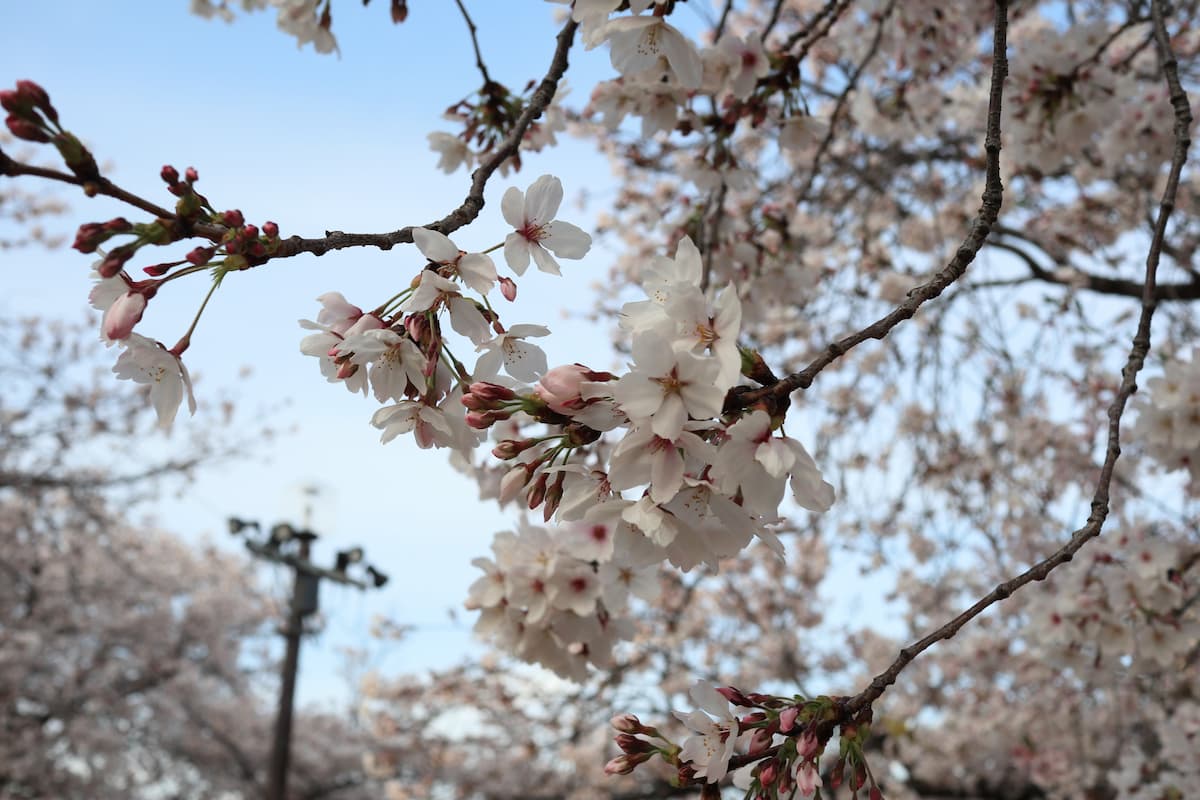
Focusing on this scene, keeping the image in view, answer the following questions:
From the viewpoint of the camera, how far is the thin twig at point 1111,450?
3.30ft

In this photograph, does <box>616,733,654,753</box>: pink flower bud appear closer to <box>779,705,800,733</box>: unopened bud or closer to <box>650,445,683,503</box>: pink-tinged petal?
<box>779,705,800,733</box>: unopened bud

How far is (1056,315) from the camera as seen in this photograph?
3.94m

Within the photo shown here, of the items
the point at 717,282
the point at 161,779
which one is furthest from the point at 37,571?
the point at 717,282

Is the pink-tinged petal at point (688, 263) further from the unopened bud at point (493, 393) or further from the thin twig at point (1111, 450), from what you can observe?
the thin twig at point (1111, 450)

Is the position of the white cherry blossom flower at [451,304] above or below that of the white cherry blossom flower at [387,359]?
above

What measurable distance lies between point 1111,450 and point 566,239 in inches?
30.4

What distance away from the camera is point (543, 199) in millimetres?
1225

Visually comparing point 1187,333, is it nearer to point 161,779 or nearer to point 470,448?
point 470,448

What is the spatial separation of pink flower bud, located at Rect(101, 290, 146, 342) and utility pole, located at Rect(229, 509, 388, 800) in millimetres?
5155

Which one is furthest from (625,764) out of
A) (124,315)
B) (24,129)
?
(24,129)

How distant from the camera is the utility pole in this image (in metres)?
5.85

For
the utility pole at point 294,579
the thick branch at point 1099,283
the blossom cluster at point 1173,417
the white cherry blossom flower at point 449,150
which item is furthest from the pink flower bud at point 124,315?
the utility pole at point 294,579

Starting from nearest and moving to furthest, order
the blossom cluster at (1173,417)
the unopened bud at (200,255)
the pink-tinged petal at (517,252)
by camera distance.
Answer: the unopened bud at (200,255), the pink-tinged petal at (517,252), the blossom cluster at (1173,417)

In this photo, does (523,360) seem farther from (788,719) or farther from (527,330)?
(788,719)
